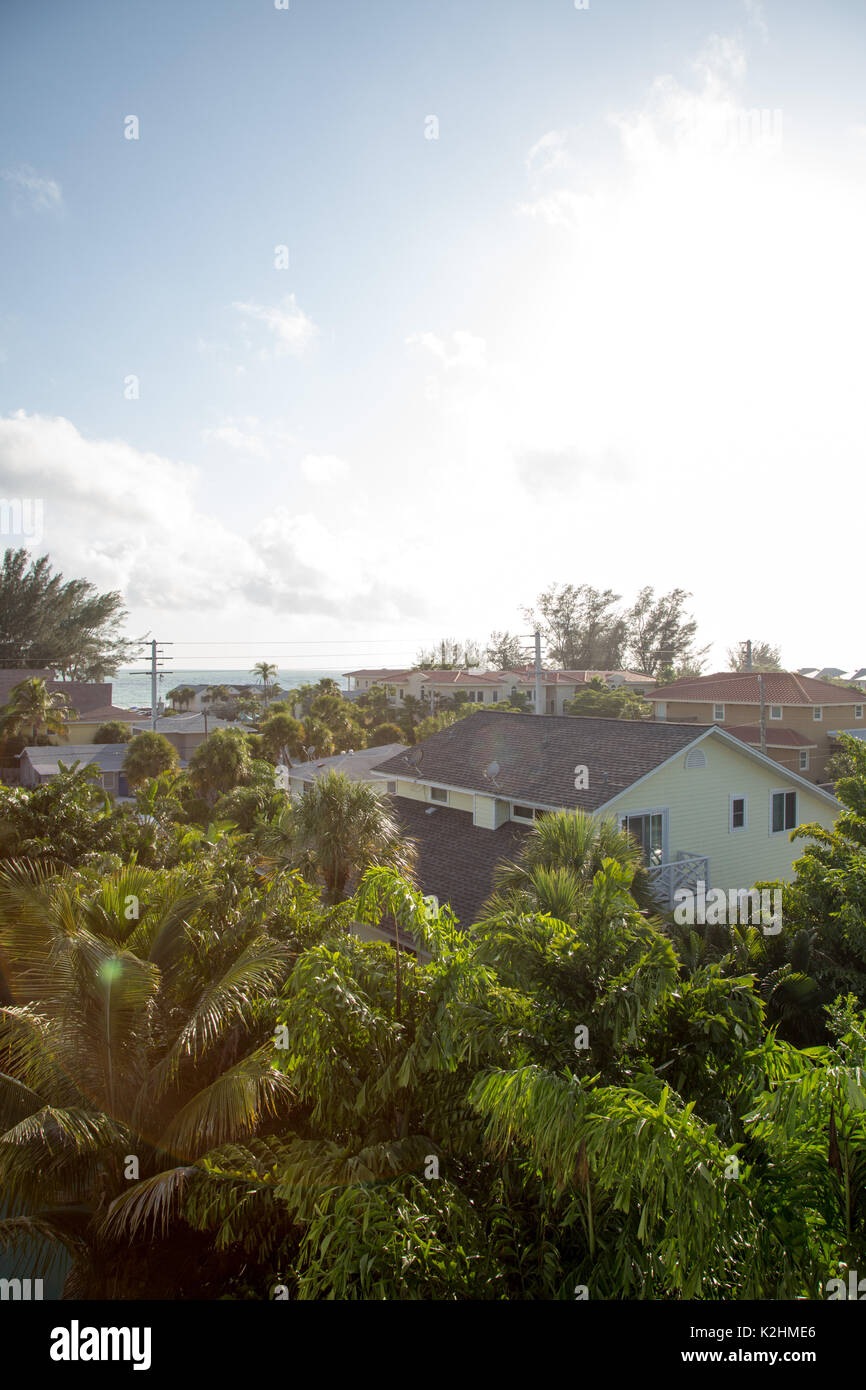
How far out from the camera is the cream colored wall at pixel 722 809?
1825cm

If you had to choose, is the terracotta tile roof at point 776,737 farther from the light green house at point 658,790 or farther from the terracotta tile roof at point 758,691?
the light green house at point 658,790

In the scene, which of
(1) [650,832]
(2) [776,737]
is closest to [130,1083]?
(1) [650,832]

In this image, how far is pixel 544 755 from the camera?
20547 mm

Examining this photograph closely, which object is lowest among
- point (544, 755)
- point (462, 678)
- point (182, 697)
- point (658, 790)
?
point (658, 790)

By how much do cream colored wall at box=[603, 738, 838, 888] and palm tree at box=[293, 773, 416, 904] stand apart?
6155 mm

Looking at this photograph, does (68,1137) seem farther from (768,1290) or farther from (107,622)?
(107,622)

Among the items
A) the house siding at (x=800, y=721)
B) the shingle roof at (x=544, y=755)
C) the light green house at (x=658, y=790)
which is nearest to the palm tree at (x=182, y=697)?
the house siding at (x=800, y=721)

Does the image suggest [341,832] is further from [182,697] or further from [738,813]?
[182,697]

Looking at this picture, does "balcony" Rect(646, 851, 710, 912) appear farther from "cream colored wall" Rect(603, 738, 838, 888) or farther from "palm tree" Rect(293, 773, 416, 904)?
"palm tree" Rect(293, 773, 416, 904)

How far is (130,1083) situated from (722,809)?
1671 centimetres

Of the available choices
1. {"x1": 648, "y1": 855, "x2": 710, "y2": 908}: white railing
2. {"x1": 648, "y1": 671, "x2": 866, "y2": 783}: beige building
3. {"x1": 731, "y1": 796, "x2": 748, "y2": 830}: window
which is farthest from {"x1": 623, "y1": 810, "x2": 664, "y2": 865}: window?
{"x1": 648, "y1": 671, "x2": 866, "y2": 783}: beige building

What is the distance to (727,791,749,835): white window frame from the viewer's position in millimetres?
19641

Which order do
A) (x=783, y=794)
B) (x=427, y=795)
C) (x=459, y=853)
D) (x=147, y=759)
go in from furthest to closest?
(x=147, y=759) → (x=427, y=795) → (x=783, y=794) → (x=459, y=853)

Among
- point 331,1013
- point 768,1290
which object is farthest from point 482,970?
point 768,1290
